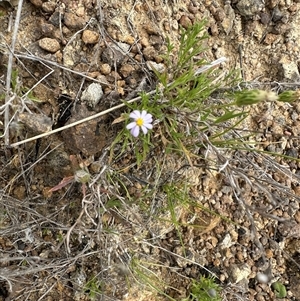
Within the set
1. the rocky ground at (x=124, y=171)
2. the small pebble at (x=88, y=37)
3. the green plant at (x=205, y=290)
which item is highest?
the small pebble at (x=88, y=37)

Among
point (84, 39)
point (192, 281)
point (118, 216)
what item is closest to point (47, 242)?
point (118, 216)

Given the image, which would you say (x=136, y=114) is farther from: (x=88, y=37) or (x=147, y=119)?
(x=88, y=37)

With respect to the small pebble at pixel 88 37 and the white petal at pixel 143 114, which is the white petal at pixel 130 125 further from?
the small pebble at pixel 88 37

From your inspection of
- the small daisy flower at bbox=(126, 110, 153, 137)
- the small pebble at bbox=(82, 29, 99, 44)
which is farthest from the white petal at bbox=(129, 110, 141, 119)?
the small pebble at bbox=(82, 29, 99, 44)

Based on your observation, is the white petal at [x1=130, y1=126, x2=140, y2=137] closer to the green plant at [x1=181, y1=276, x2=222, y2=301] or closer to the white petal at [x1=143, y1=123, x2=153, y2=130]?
the white petal at [x1=143, y1=123, x2=153, y2=130]

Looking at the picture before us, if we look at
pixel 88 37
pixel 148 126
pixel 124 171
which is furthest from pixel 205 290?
pixel 88 37

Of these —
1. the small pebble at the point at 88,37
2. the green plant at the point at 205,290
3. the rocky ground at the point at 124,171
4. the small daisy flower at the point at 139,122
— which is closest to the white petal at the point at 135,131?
the small daisy flower at the point at 139,122
